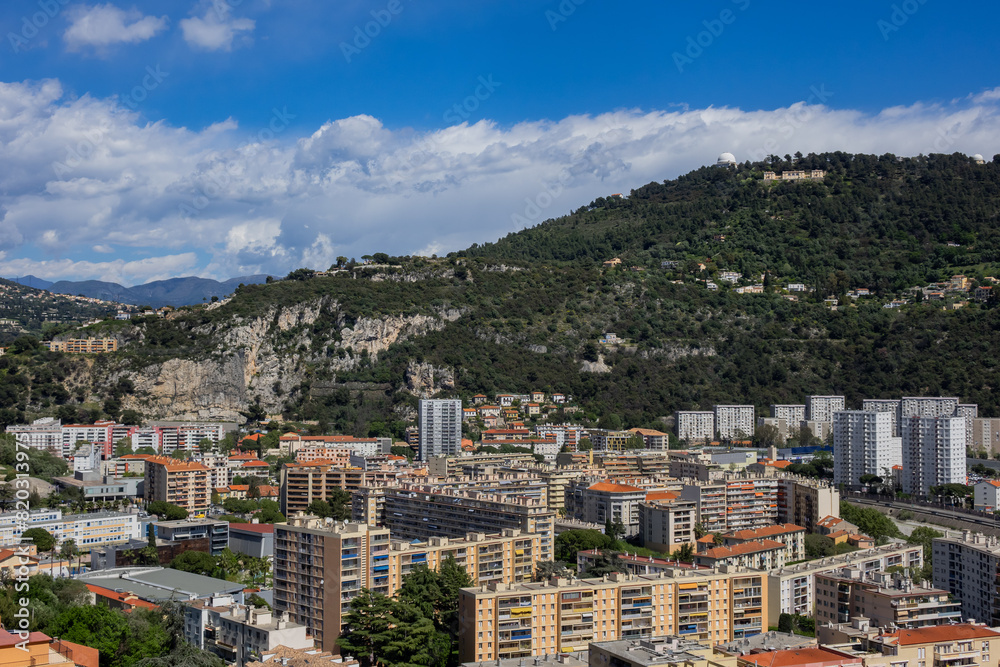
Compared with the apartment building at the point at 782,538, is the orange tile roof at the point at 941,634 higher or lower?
higher

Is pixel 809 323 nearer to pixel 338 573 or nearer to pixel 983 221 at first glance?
pixel 983 221

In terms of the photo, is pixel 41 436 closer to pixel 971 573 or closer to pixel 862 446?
pixel 862 446

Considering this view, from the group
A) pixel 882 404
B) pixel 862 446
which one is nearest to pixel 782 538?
pixel 862 446

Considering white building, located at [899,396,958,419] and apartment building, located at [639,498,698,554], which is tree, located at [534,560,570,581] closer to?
apartment building, located at [639,498,698,554]

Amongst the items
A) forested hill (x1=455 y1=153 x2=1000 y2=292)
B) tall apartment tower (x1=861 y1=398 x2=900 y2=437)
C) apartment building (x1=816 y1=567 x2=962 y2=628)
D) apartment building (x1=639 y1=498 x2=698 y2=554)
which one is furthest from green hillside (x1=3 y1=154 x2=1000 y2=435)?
Result: apartment building (x1=816 y1=567 x2=962 y2=628)

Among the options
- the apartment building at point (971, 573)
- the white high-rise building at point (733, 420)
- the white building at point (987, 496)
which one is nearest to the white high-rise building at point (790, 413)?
the white high-rise building at point (733, 420)

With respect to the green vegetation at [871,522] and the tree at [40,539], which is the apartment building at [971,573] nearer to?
the green vegetation at [871,522]
